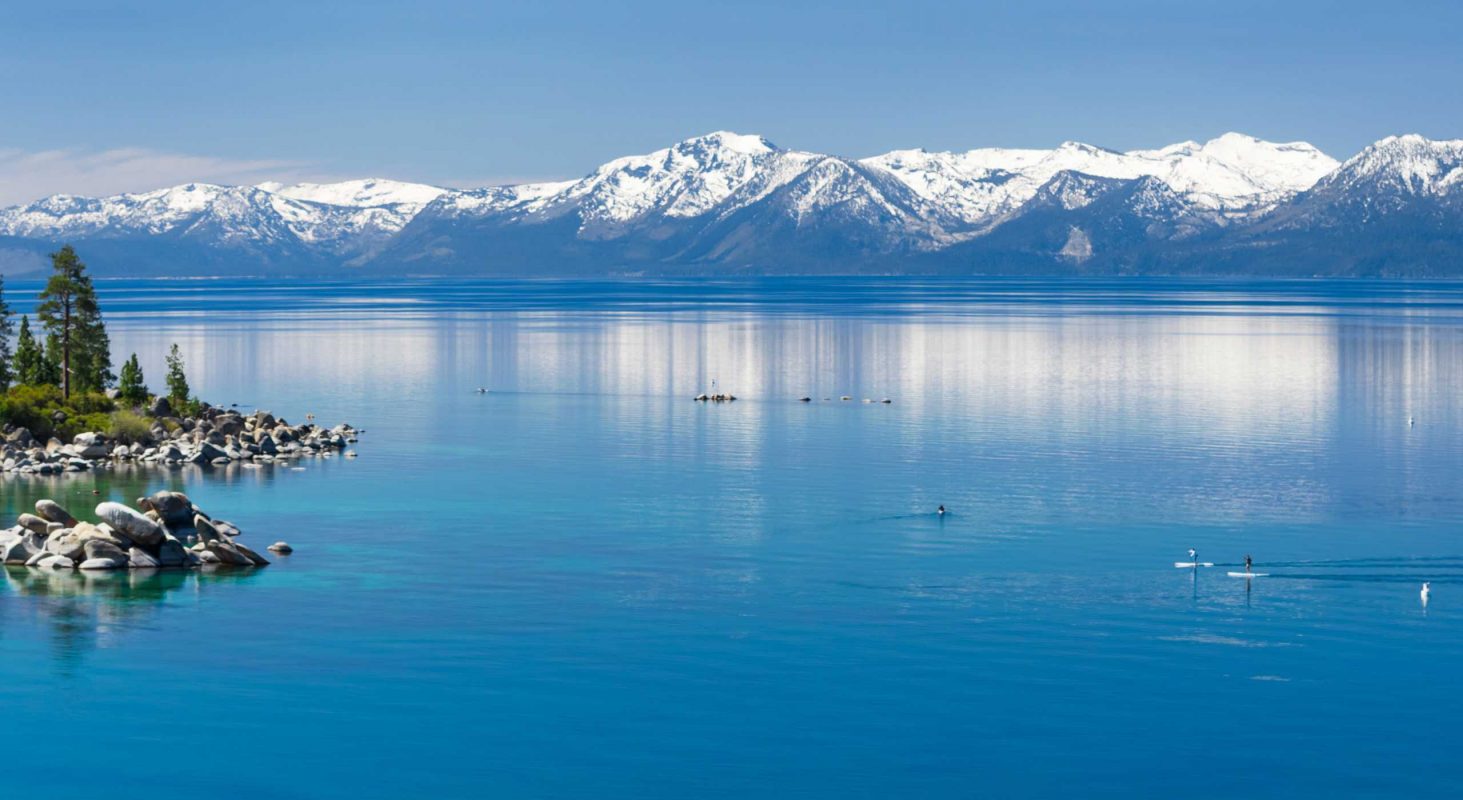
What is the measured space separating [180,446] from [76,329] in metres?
26.1

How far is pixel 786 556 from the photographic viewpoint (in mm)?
72188

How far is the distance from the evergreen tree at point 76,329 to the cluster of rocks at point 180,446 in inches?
Result: 493

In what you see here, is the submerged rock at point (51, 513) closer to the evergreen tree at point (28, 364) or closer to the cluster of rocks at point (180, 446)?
the cluster of rocks at point (180, 446)

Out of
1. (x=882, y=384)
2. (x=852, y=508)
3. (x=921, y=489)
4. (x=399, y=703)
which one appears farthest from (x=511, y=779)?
(x=882, y=384)

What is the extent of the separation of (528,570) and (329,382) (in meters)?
106

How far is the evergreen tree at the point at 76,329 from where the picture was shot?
128 metres

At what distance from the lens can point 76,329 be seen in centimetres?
12900

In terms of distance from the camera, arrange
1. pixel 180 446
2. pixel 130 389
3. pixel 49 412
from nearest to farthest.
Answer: pixel 180 446 → pixel 49 412 → pixel 130 389

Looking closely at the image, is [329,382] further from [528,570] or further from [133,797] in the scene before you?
[133,797]

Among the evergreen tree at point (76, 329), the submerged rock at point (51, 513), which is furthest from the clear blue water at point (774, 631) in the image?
the evergreen tree at point (76, 329)

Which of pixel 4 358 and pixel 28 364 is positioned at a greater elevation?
pixel 4 358

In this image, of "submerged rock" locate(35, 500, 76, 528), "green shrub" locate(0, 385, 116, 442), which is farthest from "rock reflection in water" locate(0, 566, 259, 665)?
"green shrub" locate(0, 385, 116, 442)

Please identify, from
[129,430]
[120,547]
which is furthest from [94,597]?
[129,430]

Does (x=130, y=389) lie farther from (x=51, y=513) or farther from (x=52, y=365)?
(x=51, y=513)
